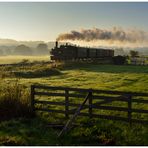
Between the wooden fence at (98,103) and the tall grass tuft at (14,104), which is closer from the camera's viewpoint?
the wooden fence at (98,103)

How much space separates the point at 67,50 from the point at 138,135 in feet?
148

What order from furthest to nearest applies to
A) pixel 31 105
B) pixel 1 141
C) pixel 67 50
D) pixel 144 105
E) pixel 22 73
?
pixel 67 50, pixel 22 73, pixel 144 105, pixel 31 105, pixel 1 141

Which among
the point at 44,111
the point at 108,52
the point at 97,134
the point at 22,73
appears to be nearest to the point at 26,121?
the point at 44,111

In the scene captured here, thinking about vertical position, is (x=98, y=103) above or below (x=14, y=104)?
above

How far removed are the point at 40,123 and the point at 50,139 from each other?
2386mm

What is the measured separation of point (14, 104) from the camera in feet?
49.6

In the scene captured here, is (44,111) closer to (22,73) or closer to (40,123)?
(40,123)

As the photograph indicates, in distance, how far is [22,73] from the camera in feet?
122

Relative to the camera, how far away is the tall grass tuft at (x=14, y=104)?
14.9 m

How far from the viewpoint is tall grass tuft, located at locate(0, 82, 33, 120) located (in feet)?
48.9

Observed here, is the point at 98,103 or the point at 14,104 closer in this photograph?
the point at 98,103

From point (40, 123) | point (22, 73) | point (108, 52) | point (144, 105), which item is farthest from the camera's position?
point (108, 52)

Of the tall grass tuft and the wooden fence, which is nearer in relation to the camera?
the wooden fence

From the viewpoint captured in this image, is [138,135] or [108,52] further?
[108,52]
